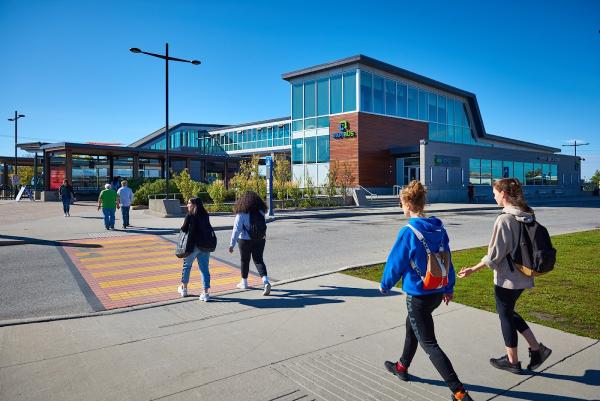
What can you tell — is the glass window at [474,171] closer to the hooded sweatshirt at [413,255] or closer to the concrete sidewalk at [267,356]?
the concrete sidewalk at [267,356]

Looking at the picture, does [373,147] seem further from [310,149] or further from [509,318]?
[509,318]

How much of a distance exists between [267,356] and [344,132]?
1360 inches

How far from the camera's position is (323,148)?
1575 inches

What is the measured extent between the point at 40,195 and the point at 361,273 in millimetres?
39976

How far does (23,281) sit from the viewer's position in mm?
7750

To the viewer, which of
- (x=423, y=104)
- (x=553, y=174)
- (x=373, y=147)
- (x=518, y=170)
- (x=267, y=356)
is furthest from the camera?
(x=553, y=174)

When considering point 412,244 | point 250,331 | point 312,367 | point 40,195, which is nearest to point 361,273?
point 250,331

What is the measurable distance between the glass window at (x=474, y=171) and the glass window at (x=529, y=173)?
9626 mm

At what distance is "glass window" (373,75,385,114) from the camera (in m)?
38.2

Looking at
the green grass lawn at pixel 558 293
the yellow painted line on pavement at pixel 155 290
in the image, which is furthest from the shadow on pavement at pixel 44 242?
the green grass lawn at pixel 558 293

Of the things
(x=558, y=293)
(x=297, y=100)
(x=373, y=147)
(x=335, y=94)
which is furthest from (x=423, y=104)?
(x=558, y=293)

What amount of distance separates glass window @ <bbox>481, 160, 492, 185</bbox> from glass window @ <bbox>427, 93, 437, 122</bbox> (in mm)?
7356

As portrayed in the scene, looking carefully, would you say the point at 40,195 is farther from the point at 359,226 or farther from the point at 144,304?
the point at 144,304

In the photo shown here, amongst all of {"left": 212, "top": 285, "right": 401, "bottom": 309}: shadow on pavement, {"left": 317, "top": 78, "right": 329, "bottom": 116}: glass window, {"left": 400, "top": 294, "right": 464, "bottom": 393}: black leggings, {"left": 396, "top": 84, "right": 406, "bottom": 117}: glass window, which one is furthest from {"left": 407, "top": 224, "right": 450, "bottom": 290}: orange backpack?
{"left": 396, "top": 84, "right": 406, "bottom": 117}: glass window
